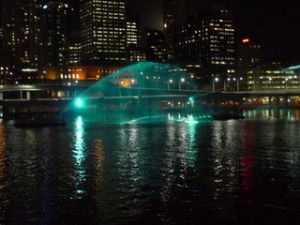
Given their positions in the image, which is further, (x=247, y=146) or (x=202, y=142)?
(x=202, y=142)

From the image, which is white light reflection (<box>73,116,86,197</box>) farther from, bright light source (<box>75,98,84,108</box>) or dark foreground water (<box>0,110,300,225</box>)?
bright light source (<box>75,98,84,108</box>)

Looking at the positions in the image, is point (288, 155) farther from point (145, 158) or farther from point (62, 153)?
point (62, 153)

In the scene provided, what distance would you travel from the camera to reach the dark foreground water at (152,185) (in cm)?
Result: 2173

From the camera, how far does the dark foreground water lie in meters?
21.7

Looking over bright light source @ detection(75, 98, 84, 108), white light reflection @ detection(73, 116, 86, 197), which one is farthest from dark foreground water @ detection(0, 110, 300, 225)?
bright light source @ detection(75, 98, 84, 108)

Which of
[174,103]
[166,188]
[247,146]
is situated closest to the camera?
[166,188]

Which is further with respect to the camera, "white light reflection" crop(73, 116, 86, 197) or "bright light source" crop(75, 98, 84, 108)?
"bright light source" crop(75, 98, 84, 108)

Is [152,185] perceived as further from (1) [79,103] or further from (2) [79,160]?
(1) [79,103]

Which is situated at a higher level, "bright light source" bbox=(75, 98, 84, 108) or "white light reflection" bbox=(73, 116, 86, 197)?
"bright light source" bbox=(75, 98, 84, 108)

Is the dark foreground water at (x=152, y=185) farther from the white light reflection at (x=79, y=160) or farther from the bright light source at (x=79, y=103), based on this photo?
the bright light source at (x=79, y=103)

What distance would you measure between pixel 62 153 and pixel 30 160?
4852 mm

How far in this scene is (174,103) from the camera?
191 metres

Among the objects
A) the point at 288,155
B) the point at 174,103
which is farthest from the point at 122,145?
the point at 174,103

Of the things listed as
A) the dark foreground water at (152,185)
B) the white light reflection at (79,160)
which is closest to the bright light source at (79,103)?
the white light reflection at (79,160)
